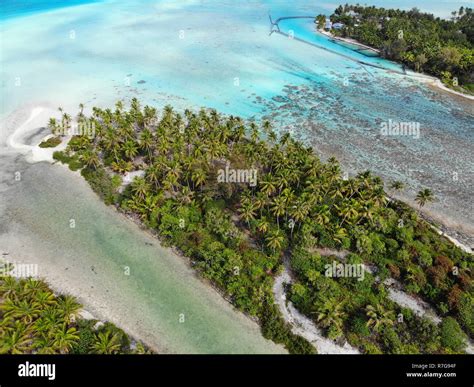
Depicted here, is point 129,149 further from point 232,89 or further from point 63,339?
point 232,89

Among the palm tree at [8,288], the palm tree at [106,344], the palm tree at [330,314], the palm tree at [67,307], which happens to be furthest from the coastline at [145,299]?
the palm tree at [330,314]

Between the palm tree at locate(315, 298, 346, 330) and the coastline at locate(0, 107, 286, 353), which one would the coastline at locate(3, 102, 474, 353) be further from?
the palm tree at locate(315, 298, 346, 330)

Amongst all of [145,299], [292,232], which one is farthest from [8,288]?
[292,232]

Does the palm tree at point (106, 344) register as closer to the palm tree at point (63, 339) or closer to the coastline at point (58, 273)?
the palm tree at point (63, 339)

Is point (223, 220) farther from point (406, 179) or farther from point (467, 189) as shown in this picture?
point (467, 189)

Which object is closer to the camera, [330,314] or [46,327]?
[46,327]

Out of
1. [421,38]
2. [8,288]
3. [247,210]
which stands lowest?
[8,288]

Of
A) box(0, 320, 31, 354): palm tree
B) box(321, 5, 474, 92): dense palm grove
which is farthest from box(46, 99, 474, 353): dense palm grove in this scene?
box(321, 5, 474, 92): dense palm grove

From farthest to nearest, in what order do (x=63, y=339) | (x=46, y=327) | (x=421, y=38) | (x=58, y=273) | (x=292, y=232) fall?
(x=421, y=38) → (x=292, y=232) → (x=58, y=273) → (x=46, y=327) → (x=63, y=339)
